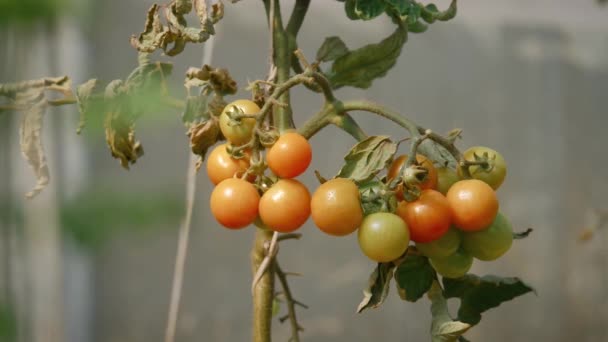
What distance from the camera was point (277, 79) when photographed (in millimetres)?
504

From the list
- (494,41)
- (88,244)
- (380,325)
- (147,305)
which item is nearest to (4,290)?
(88,244)

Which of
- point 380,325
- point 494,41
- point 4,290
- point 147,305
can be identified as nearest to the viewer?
point 4,290

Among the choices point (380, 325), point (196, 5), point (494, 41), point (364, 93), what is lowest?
point (380, 325)

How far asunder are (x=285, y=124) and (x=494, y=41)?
1612 mm

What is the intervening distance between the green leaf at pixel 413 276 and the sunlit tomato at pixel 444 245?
35 millimetres

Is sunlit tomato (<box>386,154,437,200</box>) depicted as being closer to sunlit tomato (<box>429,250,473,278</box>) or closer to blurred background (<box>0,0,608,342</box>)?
sunlit tomato (<box>429,250,473,278</box>)

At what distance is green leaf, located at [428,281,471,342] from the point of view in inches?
17.3

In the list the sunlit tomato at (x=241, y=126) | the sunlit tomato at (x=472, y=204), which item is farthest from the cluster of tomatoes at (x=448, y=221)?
the sunlit tomato at (x=241, y=126)

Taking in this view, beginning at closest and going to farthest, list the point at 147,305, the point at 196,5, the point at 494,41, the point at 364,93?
the point at 196,5 < the point at 147,305 < the point at 364,93 < the point at 494,41

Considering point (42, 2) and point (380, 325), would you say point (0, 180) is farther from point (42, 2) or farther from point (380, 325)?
point (380, 325)

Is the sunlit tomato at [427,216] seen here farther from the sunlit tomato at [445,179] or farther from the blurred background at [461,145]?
the blurred background at [461,145]

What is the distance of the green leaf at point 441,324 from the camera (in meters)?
0.44

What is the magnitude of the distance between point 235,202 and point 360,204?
3.2 inches

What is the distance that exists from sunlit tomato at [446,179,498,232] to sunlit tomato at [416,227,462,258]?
0.05ft
